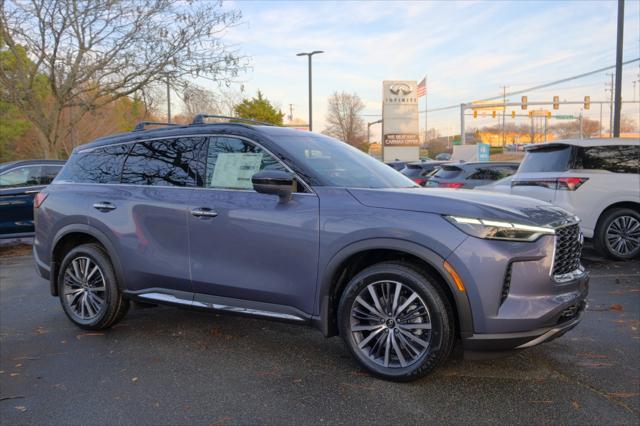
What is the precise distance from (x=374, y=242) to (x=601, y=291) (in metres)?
3.87

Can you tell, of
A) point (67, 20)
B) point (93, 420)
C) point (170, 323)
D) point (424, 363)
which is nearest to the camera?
point (93, 420)

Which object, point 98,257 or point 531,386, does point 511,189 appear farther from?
point 98,257

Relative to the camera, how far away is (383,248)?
10.7 feet

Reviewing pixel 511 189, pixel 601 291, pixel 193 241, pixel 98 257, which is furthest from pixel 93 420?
pixel 511 189

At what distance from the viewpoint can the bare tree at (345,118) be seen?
2625 inches

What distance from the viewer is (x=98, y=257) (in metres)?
4.56

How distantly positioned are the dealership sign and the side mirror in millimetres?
37431

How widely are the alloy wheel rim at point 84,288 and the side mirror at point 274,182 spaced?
6.49 ft

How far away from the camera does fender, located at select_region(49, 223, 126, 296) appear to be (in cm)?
445

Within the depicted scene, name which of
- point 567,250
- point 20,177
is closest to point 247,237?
point 567,250

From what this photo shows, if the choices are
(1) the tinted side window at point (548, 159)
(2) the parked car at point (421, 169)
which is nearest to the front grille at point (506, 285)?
(1) the tinted side window at point (548, 159)

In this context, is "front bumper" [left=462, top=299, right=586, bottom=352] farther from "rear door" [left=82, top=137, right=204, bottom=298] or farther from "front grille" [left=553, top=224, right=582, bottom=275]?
"rear door" [left=82, top=137, right=204, bottom=298]

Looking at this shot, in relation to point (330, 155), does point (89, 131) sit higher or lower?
higher

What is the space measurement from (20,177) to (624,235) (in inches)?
409
